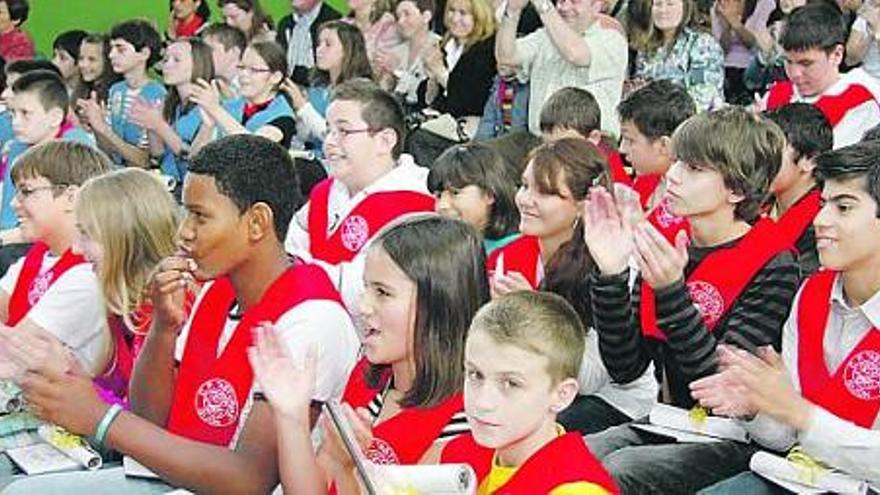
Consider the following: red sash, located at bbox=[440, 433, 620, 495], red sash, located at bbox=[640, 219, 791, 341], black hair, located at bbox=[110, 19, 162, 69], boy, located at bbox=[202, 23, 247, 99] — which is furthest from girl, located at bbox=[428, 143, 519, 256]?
black hair, located at bbox=[110, 19, 162, 69]

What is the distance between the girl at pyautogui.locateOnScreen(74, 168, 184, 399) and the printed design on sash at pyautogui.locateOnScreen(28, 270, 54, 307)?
27 cm

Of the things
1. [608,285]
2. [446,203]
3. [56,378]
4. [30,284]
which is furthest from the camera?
[446,203]

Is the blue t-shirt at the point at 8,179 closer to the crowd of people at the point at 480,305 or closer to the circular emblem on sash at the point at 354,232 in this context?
the crowd of people at the point at 480,305

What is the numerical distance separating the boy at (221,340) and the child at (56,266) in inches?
17.7

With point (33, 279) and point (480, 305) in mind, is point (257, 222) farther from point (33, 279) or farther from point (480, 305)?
point (33, 279)

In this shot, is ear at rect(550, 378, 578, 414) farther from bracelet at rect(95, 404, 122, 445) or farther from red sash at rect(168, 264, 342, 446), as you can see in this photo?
bracelet at rect(95, 404, 122, 445)

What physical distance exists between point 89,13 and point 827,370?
819cm

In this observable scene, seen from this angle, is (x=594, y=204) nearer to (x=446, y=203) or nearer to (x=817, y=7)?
(x=446, y=203)

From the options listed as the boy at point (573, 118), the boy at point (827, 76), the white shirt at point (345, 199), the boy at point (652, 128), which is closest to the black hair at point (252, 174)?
the white shirt at point (345, 199)

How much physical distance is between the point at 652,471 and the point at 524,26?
452cm

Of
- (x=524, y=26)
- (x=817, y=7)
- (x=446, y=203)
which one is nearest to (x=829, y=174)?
(x=446, y=203)

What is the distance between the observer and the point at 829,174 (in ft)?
9.78

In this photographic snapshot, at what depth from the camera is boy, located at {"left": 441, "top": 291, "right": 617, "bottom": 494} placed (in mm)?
2402

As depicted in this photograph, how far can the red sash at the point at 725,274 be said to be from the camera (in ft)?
10.9
